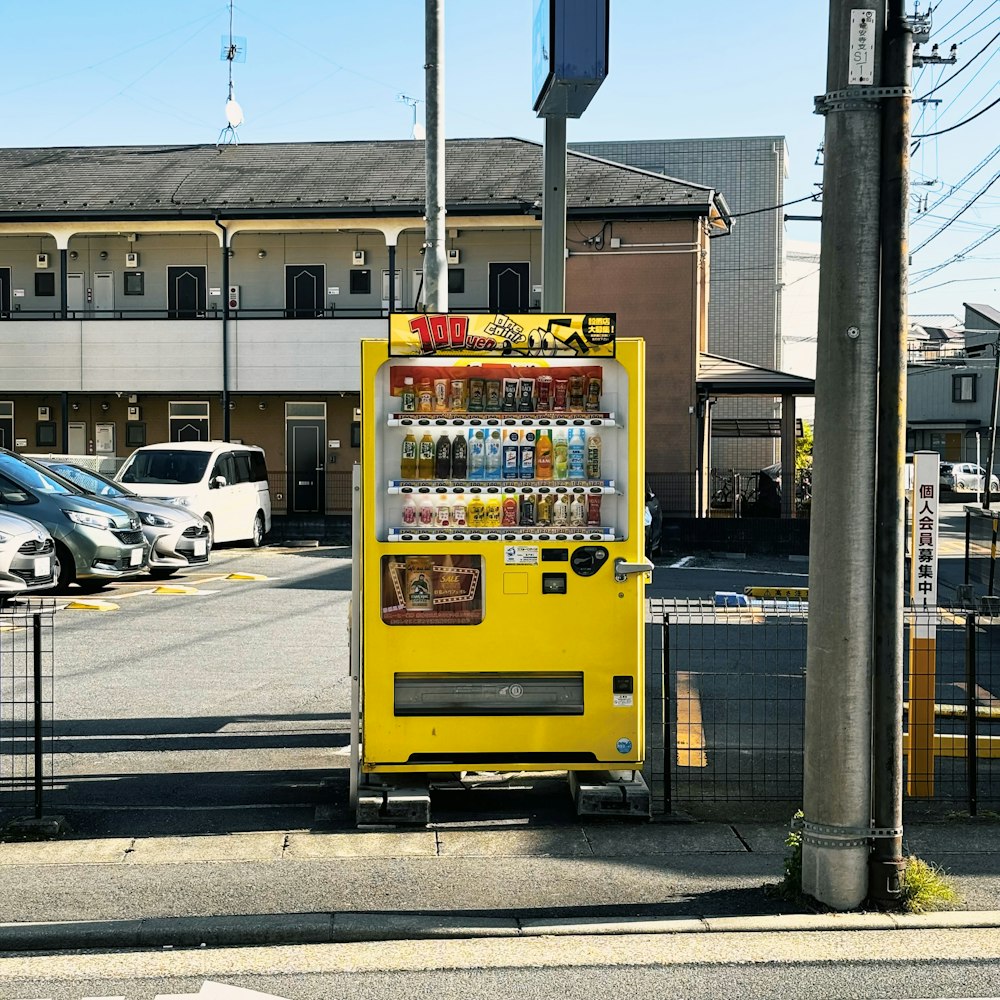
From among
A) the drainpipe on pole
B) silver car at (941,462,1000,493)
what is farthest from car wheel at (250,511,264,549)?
silver car at (941,462,1000,493)

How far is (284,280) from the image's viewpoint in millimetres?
31109

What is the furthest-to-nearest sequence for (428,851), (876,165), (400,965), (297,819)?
1. (297,819)
2. (428,851)
3. (876,165)
4. (400,965)

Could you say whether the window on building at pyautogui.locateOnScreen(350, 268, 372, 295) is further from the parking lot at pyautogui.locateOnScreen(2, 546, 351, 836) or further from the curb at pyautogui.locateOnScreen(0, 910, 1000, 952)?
the curb at pyautogui.locateOnScreen(0, 910, 1000, 952)

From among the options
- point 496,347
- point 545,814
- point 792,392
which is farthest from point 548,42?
point 792,392

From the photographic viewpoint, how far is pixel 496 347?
23.1 feet

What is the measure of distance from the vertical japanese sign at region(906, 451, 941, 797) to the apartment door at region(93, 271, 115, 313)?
90.3 feet

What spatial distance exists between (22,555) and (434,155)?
7.07 m

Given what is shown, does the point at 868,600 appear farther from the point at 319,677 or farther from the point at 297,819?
the point at 319,677

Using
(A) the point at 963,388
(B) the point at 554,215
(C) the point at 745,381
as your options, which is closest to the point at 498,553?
(B) the point at 554,215

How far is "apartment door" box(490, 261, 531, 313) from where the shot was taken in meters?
30.2

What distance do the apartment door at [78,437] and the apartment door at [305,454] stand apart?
5.05 meters

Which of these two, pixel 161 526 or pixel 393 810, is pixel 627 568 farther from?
pixel 161 526

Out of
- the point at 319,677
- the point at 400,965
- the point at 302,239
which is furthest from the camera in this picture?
the point at 302,239

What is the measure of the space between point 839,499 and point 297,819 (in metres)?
3.43
